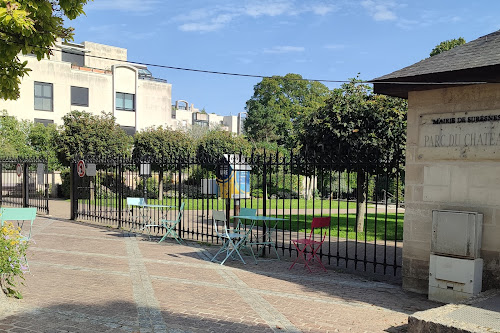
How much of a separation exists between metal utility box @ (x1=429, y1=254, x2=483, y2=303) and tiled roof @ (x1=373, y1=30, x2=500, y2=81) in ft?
8.60

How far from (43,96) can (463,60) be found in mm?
34130

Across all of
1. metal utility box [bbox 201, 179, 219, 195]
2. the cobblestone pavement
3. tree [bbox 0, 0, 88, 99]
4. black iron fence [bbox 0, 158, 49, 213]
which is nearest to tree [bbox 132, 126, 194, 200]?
black iron fence [bbox 0, 158, 49, 213]

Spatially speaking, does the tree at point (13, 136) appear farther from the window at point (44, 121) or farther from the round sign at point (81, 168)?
the round sign at point (81, 168)

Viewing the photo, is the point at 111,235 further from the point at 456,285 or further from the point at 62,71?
the point at 62,71

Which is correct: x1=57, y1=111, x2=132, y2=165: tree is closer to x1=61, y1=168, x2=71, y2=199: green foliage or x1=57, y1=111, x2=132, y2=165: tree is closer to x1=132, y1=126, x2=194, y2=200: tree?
x1=61, y1=168, x2=71, y2=199: green foliage

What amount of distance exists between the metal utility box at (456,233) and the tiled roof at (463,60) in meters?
2.01

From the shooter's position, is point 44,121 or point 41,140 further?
point 44,121

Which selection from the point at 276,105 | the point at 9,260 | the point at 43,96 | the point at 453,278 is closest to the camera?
the point at 9,260

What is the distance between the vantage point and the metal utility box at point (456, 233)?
582 cm

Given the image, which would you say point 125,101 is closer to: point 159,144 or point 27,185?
point 159,144

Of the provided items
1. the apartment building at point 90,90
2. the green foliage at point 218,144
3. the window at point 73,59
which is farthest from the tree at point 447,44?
the window at point 73,59

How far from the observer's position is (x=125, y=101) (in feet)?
129

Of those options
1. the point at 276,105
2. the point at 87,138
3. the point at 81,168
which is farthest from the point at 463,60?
→ the point at 276,105

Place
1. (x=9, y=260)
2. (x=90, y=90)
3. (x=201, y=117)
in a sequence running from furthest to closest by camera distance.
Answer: (x=201, y=117), (x=90, y=90), (x=9, y=260)
